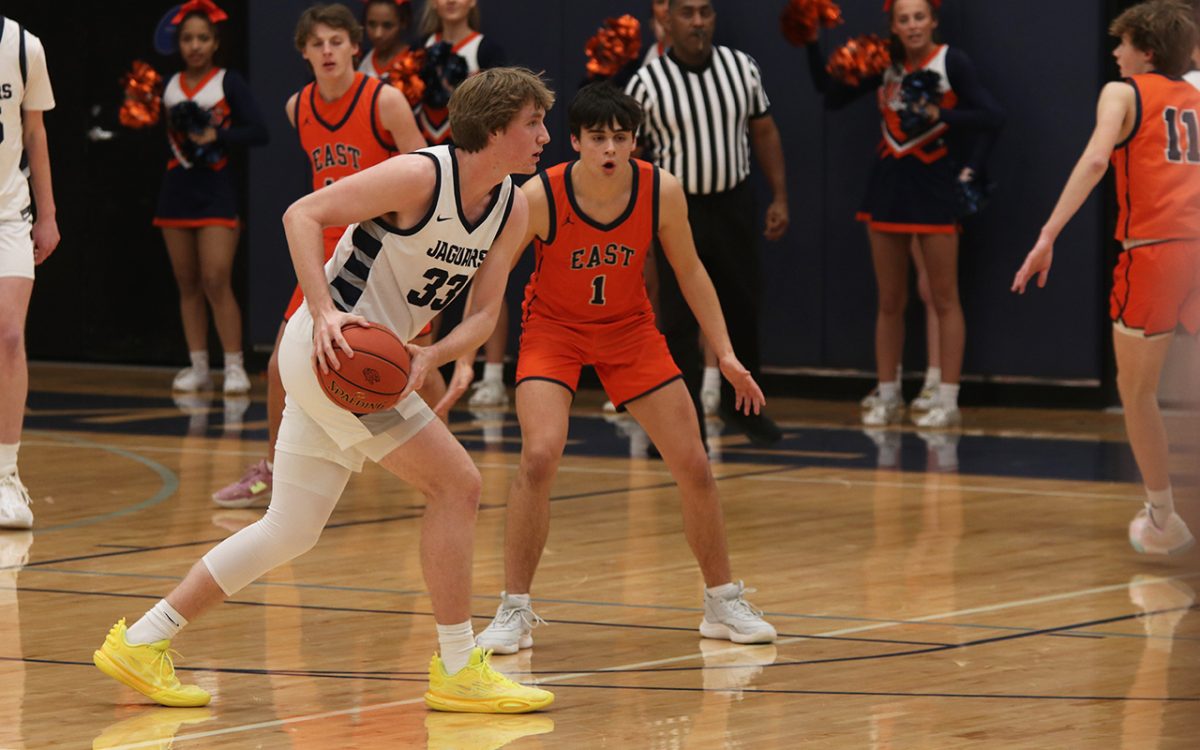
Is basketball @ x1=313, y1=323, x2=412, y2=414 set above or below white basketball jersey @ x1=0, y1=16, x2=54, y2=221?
below

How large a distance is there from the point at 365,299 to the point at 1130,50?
11.3ft

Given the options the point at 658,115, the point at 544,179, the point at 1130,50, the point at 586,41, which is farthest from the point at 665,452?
the point at 586,41

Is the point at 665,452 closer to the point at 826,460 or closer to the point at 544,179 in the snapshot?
the point at 544,179

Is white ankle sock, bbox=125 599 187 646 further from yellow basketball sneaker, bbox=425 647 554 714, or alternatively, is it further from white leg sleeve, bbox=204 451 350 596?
yellow basketball sneaker, bbox=425 647 554 714

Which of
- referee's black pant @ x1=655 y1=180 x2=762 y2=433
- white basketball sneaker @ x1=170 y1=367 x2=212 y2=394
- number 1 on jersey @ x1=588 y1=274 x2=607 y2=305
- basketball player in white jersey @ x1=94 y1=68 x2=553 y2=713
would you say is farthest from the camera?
white basketball sneaker @ x1=170 y1=367 x2=212 y2=394

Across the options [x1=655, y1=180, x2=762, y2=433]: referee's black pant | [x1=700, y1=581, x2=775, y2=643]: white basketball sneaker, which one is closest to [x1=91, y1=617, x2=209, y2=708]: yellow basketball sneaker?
[x1=700, y1=581, x2=775, y2=643]: white basketball sneaker

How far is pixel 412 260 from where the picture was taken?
5.00 metres

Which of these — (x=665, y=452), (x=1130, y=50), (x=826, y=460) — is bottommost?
(x=826, y=460)

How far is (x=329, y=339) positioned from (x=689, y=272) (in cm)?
156

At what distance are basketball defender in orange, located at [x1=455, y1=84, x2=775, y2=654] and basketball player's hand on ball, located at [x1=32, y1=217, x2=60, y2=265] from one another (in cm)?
245

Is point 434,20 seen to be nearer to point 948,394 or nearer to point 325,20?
point 948,394

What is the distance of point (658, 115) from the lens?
10.3m

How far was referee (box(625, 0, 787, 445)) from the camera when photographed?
9.95 m

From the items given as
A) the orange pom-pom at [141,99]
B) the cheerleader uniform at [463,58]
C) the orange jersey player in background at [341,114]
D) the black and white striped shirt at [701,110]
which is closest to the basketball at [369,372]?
the orange jersey player in background at [341,114]
